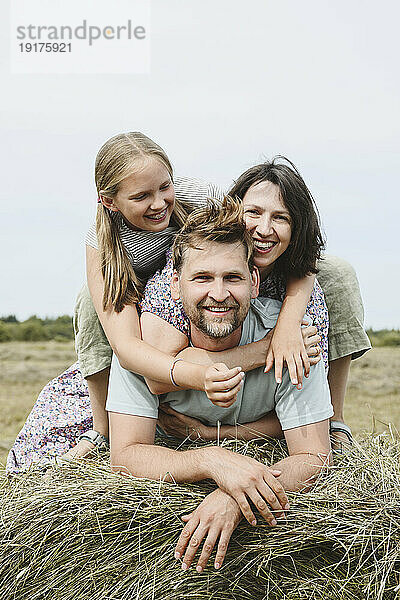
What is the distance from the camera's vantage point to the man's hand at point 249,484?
2461 mm

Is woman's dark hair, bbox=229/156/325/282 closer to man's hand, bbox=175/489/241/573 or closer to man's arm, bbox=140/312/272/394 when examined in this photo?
man's arm, bbox=140/312/272/394

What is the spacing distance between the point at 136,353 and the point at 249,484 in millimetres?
687

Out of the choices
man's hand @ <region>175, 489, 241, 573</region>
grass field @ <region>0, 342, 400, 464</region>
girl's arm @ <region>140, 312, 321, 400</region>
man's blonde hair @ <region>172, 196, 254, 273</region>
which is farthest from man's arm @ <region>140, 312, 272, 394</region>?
grass field @ <region>0, 342, 400, 464</region>

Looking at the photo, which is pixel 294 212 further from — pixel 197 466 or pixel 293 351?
pixel 197 466

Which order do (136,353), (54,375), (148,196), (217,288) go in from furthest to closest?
(54,375) → (148,196) → (136,353) → (217,288)

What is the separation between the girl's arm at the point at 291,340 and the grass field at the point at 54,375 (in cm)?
500

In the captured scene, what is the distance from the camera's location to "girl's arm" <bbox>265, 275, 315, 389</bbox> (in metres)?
2.79

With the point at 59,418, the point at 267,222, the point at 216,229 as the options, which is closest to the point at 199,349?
the point at 216,229

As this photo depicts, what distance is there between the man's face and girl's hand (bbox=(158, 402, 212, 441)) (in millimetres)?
445

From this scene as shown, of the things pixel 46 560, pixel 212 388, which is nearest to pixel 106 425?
pixel 46 560

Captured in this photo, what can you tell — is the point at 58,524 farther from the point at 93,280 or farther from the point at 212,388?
the point at 93,280

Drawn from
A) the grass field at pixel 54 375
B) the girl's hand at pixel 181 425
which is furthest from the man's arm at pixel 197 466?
the grass field at pixel 54 375

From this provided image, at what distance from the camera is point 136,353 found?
9.33 feet

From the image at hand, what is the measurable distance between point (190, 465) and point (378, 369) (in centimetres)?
931
